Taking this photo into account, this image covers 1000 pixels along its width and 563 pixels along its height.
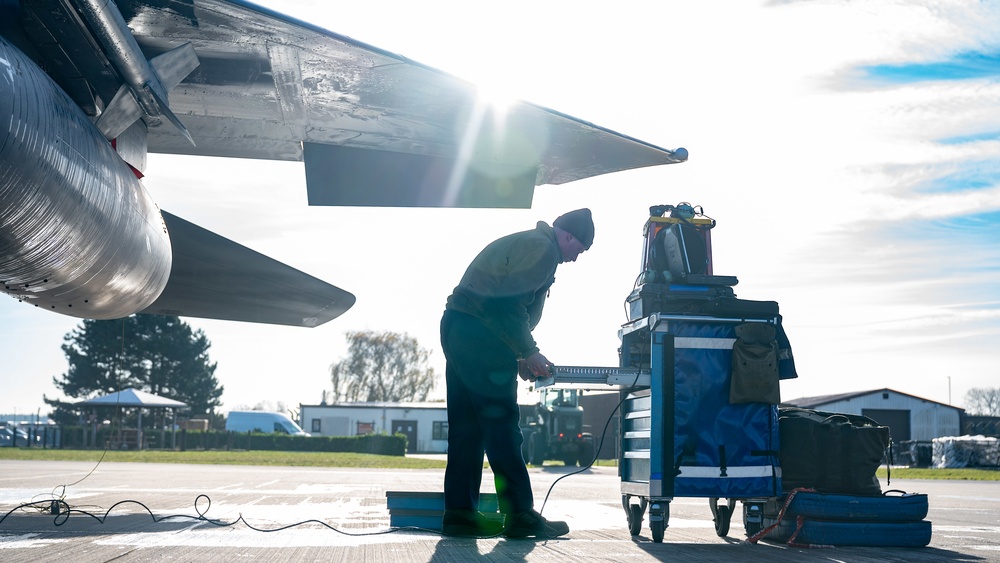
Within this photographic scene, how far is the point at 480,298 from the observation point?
4.30 meters

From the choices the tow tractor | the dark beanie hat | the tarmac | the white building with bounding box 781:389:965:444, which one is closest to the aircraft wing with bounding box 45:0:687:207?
the dark beanie hat

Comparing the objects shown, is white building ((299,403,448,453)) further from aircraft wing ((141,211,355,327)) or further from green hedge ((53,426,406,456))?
aircraft wing ((141,211,355,327))

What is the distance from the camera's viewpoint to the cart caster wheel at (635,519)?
5236 millimetres

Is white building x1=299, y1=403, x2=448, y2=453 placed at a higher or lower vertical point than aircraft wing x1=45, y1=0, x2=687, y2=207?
lower

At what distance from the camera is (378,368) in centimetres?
6544

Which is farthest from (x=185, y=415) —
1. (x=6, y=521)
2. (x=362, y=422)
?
(x=6, y=521)

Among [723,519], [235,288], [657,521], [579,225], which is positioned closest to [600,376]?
[657,521]

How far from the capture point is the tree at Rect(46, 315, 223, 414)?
189 ft

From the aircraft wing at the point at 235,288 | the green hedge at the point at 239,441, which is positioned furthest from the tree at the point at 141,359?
the aircraft wing at the point at 235,288

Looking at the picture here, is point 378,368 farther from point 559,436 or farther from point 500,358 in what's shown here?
point 500,358

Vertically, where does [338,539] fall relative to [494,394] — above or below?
below

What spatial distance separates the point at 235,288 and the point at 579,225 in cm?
304

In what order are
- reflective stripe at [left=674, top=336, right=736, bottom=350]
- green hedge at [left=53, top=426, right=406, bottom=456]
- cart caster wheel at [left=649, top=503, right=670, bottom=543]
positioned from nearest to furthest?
1. cart caster wheel at [left=649, top=503, right=670, bottom=543]
2. reflective stripe at [left=674, top=336, right=736, bottom=350]
3. green hedge at [left=53, top=426, right=406, bottom=456]

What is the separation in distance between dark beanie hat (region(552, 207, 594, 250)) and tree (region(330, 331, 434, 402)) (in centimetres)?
6126
